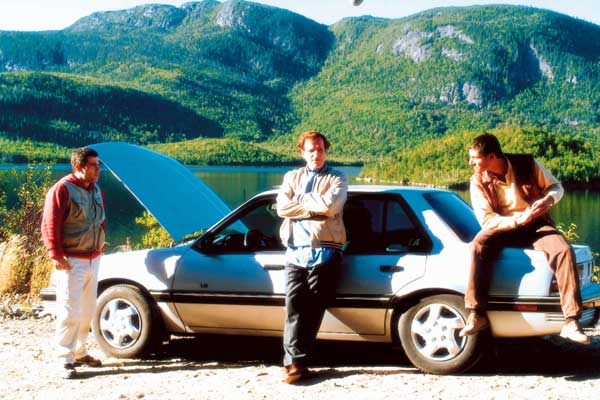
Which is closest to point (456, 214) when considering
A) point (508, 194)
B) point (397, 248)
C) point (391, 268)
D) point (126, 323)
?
point (508, 194)

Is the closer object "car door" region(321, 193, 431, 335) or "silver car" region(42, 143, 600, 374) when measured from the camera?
"silver car" region(42, 143, 600, 374)

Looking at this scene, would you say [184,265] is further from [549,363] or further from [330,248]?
[549,363]

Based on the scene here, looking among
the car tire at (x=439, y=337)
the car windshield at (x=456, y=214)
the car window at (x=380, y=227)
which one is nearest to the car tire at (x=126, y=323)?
the car window at (x=380, y=227)

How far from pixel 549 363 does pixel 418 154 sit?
13690cm

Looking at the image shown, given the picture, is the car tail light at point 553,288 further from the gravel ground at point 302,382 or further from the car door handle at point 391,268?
the car door handle at point 391,268

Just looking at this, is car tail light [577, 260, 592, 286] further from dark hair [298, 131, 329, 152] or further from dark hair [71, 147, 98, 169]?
dark hair [71, 147, 98, 169]

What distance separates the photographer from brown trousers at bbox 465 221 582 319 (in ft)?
17.1

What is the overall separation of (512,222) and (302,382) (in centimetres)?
187

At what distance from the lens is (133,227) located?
3139 cm

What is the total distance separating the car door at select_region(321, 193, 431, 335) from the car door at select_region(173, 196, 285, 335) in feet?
1.62

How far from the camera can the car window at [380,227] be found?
586 cm

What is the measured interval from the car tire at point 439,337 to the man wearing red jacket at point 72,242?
241 cm

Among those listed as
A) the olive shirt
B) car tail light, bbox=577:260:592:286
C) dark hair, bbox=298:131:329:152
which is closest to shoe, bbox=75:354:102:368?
dark hair, bbox=298:131:329:152

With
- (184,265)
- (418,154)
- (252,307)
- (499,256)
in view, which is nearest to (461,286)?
(499,256)
